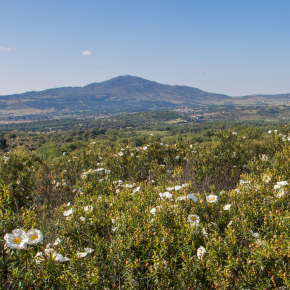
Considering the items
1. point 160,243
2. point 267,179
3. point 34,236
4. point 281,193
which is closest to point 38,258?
point 34,236

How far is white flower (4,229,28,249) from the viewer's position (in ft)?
8.09

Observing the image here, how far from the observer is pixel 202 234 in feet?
11.6

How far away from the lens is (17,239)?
257cm

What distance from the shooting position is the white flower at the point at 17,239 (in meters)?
2.47

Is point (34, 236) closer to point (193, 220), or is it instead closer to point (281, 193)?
point (193, 220)

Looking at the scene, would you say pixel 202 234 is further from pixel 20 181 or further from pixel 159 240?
pixel 20 181

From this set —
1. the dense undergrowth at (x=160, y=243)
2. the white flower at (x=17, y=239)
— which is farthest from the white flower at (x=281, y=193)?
the white flower at (x=17, y=239)

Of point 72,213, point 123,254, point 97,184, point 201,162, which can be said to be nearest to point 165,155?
point 201,162

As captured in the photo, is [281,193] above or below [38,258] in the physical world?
above

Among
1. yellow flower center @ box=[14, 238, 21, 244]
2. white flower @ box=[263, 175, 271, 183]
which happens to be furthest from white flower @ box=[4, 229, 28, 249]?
white flower @ box=[263, 175, 271, 183]

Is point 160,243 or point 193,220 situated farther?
point 193,220

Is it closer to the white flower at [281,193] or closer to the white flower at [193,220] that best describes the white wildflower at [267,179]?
the white flower at [281,193]

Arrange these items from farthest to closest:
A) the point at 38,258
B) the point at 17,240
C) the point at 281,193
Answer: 1. the point at 281,193
2. the point at 38,258
3. the point at 17,240

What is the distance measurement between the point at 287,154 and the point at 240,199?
11.9ft
